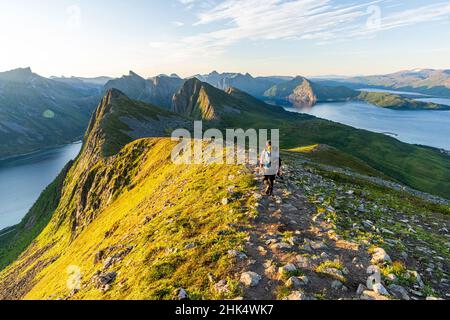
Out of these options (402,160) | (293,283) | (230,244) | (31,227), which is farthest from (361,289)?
(402,160)

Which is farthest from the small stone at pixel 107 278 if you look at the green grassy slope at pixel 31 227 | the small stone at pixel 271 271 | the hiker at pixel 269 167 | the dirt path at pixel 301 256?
the green grassy slope at pixel 31 227

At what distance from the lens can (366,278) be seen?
1084cm

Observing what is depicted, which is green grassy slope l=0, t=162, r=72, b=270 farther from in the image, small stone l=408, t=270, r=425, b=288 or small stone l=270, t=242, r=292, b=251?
small stone l=408, t=270, r=425, b=288

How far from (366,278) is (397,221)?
10.4 metres

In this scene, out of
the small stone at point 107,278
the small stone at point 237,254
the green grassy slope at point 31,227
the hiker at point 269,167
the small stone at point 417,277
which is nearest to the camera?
the small stone at point 417,277

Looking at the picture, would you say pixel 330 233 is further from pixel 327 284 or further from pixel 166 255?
pixel 166 255

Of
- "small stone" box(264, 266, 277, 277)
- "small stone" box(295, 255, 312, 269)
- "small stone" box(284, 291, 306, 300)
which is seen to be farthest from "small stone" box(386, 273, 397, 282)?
"small stone" box(264, 266, 277, 277)

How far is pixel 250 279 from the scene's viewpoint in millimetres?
10609

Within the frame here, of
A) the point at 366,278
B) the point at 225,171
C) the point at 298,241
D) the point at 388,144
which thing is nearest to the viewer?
the point at 366,278

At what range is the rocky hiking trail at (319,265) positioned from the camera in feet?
32.6

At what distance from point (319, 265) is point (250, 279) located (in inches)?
120

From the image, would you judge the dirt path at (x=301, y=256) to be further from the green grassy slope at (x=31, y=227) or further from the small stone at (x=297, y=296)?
the green grassy slope at (x=31, y=227)

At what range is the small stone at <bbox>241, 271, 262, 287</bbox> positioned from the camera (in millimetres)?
10516
